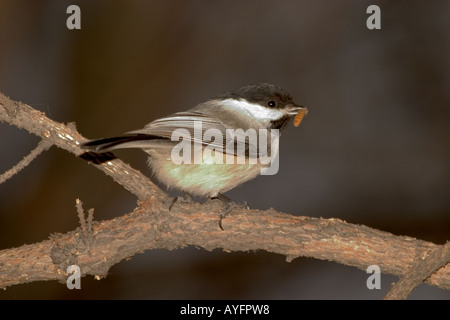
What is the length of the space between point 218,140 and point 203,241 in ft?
1.83

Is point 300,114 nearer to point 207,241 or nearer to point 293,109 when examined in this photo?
point 293,109

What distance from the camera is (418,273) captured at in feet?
7.98

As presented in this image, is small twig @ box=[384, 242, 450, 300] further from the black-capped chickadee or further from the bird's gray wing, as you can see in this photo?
the bird's gray wing

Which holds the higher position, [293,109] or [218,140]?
[293,109]

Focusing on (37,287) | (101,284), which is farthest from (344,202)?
(37,287)

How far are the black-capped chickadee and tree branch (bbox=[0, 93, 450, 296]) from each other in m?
0.19

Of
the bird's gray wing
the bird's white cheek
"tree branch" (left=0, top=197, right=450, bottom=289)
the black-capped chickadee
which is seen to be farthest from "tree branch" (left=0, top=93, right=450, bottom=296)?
the bird's white cheek

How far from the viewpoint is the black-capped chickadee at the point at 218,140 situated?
2.91m

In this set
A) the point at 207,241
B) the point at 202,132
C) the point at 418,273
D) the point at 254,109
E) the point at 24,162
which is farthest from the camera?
the point at 254,109

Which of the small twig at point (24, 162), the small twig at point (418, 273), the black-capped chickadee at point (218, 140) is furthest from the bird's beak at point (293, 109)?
the small twig at point (24, 162)

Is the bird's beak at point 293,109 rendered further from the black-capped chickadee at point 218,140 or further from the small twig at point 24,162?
the small twig at point 24,162

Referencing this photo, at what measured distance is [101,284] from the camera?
195 inches

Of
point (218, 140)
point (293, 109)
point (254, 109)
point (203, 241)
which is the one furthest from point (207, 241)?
point (293, 109)

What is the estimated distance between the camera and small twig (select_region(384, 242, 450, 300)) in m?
2.41
